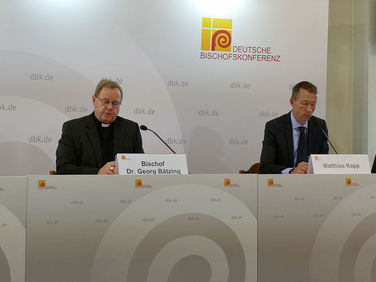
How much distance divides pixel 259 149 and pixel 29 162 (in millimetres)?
2278

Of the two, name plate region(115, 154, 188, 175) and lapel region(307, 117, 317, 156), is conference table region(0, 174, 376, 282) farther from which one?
lapel region(307, 117, 317, 156)

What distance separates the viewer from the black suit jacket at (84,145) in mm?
A: 3242

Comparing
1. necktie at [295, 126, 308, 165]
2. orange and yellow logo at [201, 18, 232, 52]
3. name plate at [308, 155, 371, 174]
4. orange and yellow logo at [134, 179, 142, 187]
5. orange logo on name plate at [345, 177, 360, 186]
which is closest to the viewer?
orange and yellow logo at [134, 179, 142, 187]

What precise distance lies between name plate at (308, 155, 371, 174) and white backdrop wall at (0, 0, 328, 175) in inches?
81.6

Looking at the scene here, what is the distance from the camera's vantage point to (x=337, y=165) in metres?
2.69

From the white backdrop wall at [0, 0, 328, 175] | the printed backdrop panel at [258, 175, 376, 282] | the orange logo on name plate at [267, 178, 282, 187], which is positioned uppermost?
the white backdrop wall at [0, 0, 328, 175]

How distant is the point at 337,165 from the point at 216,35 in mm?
2466

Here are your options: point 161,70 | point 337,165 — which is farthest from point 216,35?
point 337,165

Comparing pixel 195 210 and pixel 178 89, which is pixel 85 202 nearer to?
pixel 195 210

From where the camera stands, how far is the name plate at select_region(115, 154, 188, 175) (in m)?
2.41

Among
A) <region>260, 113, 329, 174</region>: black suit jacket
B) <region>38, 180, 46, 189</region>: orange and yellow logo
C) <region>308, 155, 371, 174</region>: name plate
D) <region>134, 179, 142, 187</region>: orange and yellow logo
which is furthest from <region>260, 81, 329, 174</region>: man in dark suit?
<region>38, 180, 46, 189</region>: orange and yellow logo

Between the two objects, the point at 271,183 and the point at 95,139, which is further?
the point at 95,139

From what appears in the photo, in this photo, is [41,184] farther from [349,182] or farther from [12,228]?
[349,182]

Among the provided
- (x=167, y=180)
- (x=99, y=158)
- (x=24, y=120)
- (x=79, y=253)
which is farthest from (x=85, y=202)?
(x=24, y=120)
